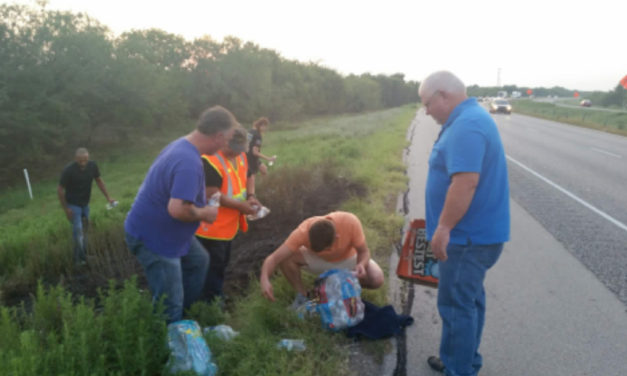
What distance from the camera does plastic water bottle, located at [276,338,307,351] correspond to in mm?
3052

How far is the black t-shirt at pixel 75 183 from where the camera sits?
6.44 metres

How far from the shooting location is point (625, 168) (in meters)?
11.5

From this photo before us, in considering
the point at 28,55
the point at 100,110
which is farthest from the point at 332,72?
the point at 28,55

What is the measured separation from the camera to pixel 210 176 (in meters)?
3.81

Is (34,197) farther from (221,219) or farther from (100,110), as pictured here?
(221,219)

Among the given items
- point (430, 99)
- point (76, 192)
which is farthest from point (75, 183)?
point (430, 99)

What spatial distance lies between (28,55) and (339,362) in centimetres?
2320

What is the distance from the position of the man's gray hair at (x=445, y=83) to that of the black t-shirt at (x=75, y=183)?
584cm

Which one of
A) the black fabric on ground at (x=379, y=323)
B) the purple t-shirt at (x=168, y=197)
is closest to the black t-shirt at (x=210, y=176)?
the purple t-shirt at (x=168, y=197)

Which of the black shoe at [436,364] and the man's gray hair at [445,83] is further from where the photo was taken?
the black shoe at [436,364]

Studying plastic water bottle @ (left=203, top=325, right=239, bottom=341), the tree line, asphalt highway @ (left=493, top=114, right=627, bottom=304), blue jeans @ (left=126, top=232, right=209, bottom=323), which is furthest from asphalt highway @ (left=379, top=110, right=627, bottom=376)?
the tree line

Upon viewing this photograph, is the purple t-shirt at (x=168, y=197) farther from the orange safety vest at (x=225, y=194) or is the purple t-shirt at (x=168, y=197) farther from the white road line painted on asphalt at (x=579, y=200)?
the white road line painted on asphalt at (x=579, y=200)

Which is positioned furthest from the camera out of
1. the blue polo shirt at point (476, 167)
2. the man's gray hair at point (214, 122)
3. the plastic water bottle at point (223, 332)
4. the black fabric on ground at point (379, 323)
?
the black fabric on ground at point (379, 323)

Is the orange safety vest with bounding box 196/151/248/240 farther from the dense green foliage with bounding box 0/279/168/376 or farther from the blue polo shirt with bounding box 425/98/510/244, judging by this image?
the blue polo shirt with bounding box 425/98/510/244
